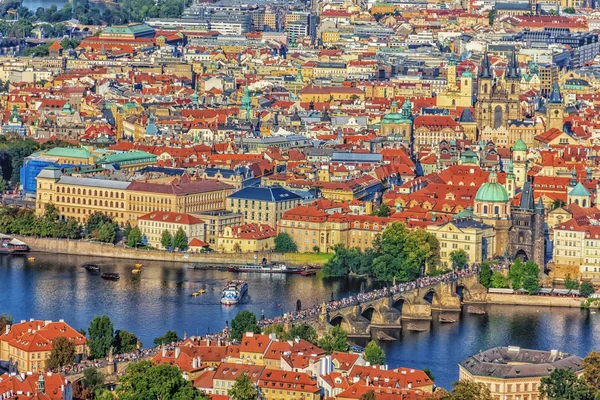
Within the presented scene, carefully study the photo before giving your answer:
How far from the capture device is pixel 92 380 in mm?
43156

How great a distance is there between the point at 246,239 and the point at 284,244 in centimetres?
135

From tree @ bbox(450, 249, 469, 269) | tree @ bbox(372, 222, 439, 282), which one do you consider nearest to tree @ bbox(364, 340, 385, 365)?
tree @ bbox(372, 222, 439, 282)

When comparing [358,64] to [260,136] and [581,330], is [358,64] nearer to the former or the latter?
[260,136]

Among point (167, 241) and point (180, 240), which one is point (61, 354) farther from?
point (167, 241)

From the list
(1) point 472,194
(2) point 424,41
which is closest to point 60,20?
(2) point 424,41

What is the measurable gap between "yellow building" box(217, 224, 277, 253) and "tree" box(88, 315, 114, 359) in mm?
16896

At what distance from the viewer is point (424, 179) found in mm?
71250

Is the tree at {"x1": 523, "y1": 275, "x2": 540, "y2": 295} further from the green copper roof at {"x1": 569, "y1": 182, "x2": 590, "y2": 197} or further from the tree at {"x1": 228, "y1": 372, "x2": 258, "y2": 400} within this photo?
the tree at {"x1": 228, "y1": 372, "x2": 258, "y2": 400}

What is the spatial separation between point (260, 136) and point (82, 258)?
1849cm

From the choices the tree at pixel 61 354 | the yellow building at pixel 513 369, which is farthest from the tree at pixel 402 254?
the tree at pixel 61 354

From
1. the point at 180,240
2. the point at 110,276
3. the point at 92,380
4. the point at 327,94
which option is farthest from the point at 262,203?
the point at 327,94

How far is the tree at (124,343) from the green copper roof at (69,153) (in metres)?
27.7

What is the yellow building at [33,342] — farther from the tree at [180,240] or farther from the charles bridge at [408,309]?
the tree at [180,240]

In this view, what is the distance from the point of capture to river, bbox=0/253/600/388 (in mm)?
50719
